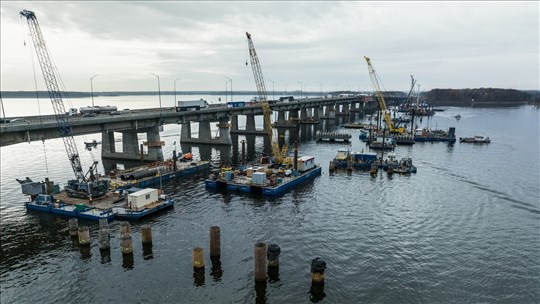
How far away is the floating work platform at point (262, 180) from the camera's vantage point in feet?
218

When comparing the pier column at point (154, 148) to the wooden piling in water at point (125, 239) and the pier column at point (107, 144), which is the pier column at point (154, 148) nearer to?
the pier column at point (107, 144)

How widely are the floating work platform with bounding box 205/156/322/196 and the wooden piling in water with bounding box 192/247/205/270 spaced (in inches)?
1133

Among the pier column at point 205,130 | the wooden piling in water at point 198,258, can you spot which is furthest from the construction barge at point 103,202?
the pier column at point 205,130

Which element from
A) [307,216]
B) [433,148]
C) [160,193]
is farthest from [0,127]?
[433,148]

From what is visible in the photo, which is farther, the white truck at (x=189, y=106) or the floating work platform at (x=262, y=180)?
the white truck at (x=189, y=106)

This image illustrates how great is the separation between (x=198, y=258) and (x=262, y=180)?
30.7m

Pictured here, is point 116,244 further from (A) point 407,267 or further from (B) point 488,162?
(B) point 488,162

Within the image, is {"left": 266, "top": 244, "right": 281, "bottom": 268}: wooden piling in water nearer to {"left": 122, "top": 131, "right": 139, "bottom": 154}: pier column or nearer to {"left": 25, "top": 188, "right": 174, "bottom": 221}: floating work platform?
{"left": 25, "top": 188, "right": 174, "bottom": 221}: floating work platform

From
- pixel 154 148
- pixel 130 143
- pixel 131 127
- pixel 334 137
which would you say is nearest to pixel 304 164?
pixel 154 148

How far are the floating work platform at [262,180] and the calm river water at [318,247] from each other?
2.53 meters

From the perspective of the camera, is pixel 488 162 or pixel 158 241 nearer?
pixel 158 241

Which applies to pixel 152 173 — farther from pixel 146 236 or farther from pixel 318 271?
pixel 318 271

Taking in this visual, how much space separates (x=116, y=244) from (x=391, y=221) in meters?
36.7

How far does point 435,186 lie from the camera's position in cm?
7219
